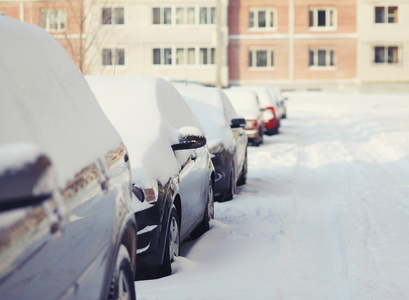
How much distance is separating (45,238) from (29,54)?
106 centimetres

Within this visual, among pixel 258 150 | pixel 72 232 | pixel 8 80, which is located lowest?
pixel 258 150

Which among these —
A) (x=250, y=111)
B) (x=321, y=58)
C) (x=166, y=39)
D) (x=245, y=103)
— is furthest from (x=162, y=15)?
(x=250, y=111)

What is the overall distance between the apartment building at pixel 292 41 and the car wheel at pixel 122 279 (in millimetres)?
49440

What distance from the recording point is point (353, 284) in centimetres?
555

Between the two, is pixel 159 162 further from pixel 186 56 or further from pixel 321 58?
pixel 321 58

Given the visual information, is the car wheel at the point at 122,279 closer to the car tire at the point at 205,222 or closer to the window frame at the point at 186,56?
the car tire at the point at 205,222

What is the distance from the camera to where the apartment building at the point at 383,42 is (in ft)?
173

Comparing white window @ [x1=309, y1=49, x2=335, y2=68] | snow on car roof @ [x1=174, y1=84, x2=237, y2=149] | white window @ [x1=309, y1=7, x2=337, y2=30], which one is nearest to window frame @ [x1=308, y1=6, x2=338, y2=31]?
white window @ [x1=309, y1=7, x2=337, y2=30]

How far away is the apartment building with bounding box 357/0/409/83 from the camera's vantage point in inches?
2078

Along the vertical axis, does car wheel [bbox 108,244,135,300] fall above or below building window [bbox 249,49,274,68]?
below

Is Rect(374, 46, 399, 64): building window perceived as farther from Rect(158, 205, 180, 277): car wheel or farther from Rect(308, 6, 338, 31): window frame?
Rect(158, 205, 180, 277): car wheel

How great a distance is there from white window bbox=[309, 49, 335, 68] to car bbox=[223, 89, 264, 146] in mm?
34485

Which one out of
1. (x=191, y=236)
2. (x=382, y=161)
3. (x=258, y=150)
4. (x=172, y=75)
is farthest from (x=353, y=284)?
(x=172, y=75)

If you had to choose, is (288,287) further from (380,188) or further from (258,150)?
(258,150)
